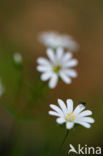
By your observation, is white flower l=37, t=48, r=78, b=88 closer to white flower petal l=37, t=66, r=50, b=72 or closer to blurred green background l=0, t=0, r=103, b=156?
white flower petal l=37, t=66, r=50, b=72

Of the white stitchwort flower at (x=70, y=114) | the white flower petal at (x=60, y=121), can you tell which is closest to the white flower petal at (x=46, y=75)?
the white stitchwort flower at (x=70, y=114)

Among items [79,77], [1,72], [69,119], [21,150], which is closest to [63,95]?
[79,77]

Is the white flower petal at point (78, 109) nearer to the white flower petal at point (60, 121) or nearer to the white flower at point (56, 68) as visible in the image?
the white flower petal at point (60, 121)

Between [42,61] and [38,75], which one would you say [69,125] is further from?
[38,75]

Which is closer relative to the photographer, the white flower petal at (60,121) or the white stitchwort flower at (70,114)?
the white flower petal at (60,121)

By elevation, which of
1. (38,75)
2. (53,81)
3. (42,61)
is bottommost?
(53,81)

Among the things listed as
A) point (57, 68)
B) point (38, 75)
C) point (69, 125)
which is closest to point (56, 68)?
point (57, 68)

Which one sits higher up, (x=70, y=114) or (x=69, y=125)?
(x=70, y=114)
